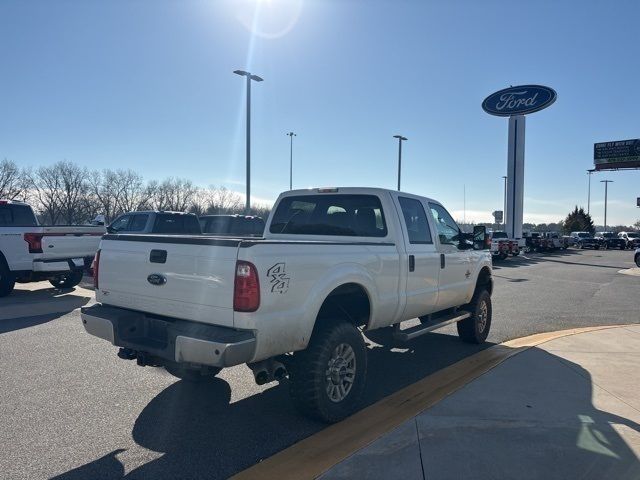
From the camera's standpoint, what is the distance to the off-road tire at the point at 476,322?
7125 millimetres

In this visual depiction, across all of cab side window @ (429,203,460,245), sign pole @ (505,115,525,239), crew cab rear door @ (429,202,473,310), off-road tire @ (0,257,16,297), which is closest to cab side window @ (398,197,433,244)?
crew cab rear door @ (429,202,473,310)

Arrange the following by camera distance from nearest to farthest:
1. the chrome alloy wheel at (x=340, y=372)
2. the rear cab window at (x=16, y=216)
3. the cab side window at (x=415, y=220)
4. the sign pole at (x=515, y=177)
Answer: the chrome alloy wheel at (x=340, y=372) < the cab side window at (x=415, y=220) < the rear cab window at (x=16, y=216) < the sign pole at (x=515, y=177)

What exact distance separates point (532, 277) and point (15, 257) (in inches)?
634

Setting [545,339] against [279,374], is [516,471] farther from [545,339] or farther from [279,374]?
[545,339]

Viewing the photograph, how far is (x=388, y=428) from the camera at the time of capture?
4.07 meters

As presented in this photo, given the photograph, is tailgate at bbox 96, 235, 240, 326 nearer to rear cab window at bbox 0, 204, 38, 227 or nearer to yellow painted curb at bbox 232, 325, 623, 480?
yellow painted curb at bbox 232, 325, 623, 480

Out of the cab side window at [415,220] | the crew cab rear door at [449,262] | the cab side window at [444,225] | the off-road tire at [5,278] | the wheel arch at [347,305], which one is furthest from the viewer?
the off-road tire at [5,278]

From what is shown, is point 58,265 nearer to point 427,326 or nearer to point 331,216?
point 331,216

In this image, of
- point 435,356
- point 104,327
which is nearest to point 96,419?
point 104,327

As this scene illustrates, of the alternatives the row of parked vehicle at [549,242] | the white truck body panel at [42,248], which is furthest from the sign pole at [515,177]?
the white truck body panel at [42,248]

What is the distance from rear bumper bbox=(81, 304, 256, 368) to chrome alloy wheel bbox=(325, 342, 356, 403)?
0.92 m

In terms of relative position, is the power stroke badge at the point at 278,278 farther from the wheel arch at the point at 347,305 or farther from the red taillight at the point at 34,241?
the red taillight at the point at 34,241

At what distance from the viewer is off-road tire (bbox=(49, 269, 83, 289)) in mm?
11797

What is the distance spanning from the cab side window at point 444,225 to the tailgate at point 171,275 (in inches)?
132
